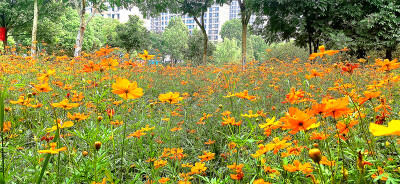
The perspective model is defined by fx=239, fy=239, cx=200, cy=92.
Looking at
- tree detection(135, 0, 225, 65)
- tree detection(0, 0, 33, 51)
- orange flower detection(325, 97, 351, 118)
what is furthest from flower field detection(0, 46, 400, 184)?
tree detection(0, 0, 33, 51)

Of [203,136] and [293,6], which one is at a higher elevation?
[293,6]

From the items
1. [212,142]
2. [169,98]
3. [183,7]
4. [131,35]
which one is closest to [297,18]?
[183,7]

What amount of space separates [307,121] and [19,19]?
57.6 ft

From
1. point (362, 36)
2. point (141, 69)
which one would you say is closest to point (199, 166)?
point (141, 69)

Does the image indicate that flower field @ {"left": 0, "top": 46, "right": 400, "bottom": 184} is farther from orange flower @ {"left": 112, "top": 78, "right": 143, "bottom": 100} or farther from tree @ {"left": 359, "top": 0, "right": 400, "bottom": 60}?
tree @ {"left": 359, "top": 0, "right": 400, "bottom": 60}

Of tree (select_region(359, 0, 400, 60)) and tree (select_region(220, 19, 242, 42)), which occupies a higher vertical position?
tree (select_region(220, 19, 242, 42))

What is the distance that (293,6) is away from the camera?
971 cm

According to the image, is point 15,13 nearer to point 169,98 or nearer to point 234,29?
point 169,98

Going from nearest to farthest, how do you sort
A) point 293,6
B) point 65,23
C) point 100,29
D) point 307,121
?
point 307,121
point 293,6
point 65,23
point 100,29

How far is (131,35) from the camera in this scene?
17.5 meters

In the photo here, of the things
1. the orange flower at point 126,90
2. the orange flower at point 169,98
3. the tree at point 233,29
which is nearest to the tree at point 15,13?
the orange flower at point 169,98

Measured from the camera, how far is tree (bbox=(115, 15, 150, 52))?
17461 mm

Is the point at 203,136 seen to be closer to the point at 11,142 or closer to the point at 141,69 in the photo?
the point at 11,142

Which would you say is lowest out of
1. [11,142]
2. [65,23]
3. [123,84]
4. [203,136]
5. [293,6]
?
[203,136]
